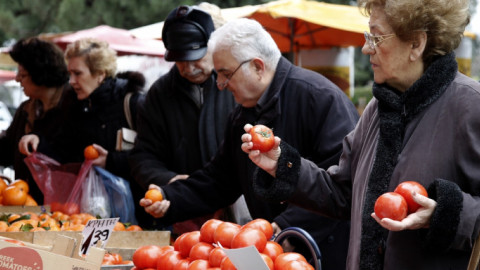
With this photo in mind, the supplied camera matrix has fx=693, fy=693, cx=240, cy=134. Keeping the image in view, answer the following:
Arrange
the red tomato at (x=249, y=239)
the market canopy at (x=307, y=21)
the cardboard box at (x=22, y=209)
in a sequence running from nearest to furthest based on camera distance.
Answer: the red tomato at (x=249, y=239) → the cardboard box at (x=22, y=209) → the market canopy at (x=307, y=21)

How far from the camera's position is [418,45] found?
2227 millimetres

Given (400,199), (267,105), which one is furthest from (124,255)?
(400,199)

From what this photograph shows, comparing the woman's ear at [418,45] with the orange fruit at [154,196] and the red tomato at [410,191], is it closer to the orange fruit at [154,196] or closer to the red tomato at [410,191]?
the red tomato at [410,191]

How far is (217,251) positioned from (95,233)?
2.85ft

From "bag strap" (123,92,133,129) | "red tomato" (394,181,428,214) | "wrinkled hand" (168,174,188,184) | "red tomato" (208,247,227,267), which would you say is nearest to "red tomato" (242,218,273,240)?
"red tomato" (208,247,227,267)

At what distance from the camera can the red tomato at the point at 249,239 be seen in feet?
7.89

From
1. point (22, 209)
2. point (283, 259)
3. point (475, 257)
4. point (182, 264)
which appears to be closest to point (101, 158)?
point (22, 209)

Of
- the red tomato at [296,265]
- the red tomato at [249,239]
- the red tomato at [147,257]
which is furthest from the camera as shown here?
the red tomato at [147,257]

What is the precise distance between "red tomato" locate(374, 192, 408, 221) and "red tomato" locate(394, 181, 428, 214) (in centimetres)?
2

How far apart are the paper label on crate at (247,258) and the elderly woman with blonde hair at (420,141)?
1.16 ft

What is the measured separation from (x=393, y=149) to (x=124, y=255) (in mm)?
1824

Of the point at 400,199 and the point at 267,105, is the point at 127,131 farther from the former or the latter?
the point at 400,199

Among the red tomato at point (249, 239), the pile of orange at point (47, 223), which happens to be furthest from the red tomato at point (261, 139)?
the pile of orange at point (47, 223)

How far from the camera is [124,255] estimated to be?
358cm
